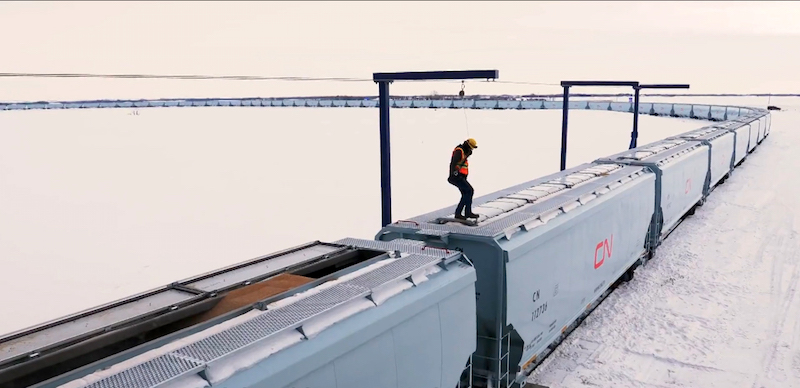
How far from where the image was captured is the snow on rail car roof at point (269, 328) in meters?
3.86

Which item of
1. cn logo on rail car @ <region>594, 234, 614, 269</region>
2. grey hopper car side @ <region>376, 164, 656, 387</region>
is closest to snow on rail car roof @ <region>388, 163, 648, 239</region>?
grey hopper car side @ <region>376, 164, 656, 387</region>

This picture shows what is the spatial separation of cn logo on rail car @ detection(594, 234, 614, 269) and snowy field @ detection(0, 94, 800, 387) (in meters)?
1.31

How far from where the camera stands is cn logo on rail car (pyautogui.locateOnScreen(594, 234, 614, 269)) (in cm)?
1047

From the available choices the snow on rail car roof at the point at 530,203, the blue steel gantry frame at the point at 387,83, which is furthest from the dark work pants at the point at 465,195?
the blue steel gantry frame at the point at 387,83

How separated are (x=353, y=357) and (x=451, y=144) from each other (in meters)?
32.5

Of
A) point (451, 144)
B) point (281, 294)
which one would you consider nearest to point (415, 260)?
point (281, 294)

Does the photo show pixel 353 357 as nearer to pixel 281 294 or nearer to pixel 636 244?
pixel 281 294

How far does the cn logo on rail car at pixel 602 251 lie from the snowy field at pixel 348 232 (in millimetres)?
1308

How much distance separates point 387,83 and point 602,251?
5.09 meters

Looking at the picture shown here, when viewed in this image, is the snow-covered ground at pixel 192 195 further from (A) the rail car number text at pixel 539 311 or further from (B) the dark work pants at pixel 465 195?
(A) the rail car number text at pixel 539 311

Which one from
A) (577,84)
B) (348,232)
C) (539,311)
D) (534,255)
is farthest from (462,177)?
(577,84)

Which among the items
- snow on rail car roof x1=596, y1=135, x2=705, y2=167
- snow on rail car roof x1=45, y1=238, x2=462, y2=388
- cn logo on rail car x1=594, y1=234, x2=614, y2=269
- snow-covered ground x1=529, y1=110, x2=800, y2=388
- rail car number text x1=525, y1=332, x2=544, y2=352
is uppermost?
snow on rail car roof x1=596, y1=135, x2=705, y2=167

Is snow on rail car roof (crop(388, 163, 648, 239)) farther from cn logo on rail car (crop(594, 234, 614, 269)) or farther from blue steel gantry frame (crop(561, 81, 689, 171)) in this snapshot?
blue steel gantry frame (crop(561, 81, 689, 171))

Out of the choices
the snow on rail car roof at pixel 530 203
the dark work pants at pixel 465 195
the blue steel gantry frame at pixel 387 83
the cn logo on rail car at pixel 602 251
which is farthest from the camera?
the cn logo on rail car at pixel 602 251
